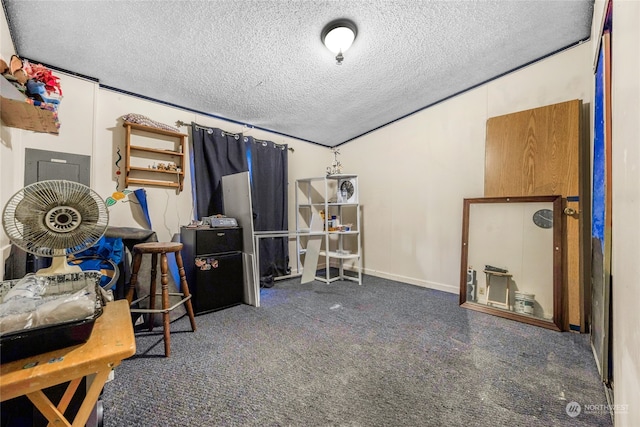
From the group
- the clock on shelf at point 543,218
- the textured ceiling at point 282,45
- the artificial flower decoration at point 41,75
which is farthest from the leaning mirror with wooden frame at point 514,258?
the artificial flower decoration at point 41,75

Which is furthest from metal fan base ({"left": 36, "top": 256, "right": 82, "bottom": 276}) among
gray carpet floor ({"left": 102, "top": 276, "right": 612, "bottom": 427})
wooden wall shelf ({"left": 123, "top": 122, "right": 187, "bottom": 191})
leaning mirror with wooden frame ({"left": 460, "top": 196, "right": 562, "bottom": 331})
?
leaning mirror with wooden frame ({"left": 460, "top": 196, "right": 562, "bottom": 331})

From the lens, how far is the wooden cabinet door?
2027 mm

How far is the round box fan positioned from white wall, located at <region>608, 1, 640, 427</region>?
1.82 m

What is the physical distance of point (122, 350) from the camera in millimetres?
604

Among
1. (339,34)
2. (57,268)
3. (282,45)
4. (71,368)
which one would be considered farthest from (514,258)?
(57,268)

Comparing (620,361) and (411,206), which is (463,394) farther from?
(411,206)

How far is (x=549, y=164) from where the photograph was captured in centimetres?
216

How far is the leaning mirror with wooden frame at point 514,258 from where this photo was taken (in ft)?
6.87

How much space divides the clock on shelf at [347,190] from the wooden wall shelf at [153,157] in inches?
77.9

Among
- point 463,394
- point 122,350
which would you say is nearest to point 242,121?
point 122,350

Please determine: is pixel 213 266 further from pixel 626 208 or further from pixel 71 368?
pixel 626 208

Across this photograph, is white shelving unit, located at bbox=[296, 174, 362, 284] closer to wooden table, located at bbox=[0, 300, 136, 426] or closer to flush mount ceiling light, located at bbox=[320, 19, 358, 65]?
flush mount ceiling light, located at bbox=[320, 19, 358, 65]

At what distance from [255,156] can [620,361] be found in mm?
3307

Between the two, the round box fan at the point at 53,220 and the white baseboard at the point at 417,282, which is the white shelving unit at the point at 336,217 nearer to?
the white baseboard at the point at 417,282
